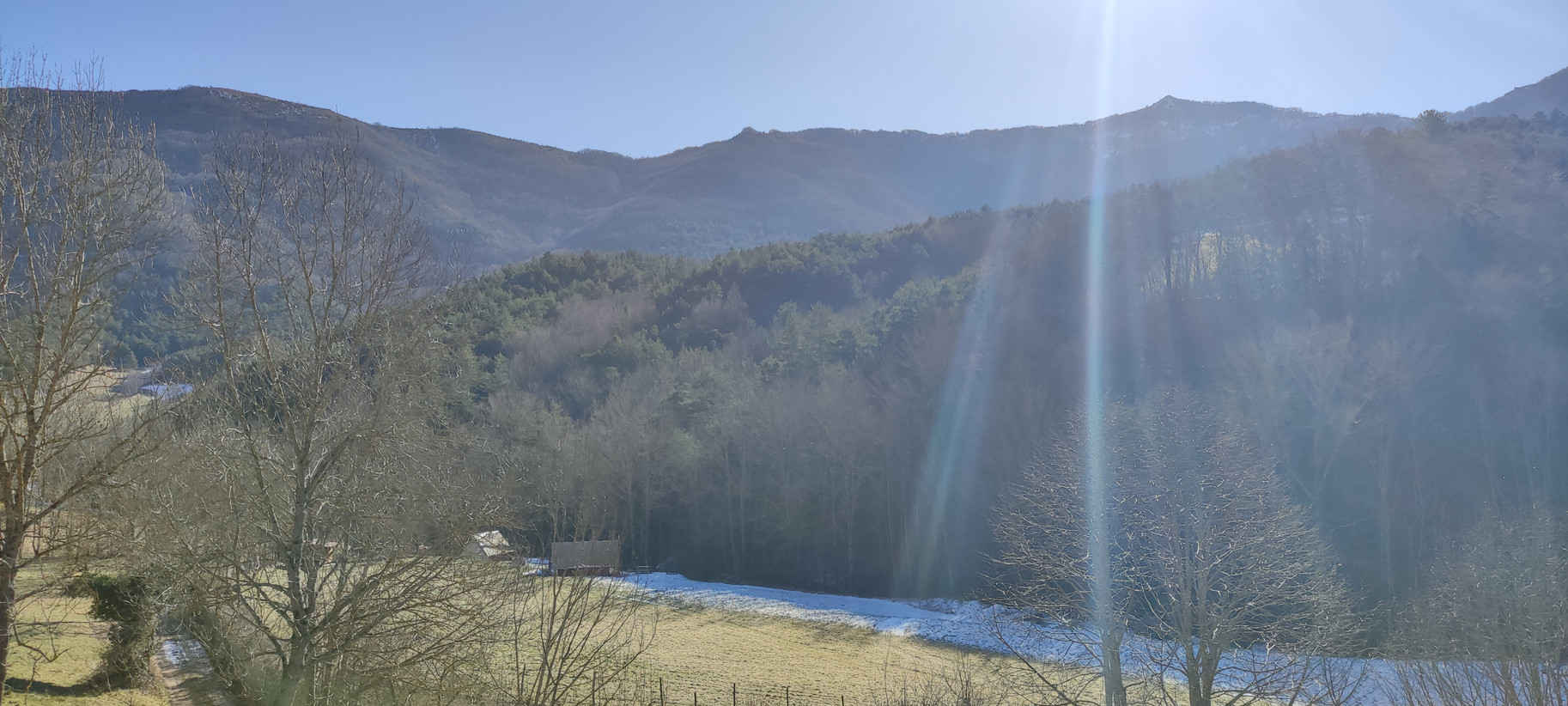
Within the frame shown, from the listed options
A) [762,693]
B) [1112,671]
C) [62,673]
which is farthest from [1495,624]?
[62,673]

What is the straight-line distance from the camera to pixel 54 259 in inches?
449

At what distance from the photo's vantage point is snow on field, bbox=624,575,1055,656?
110 ft

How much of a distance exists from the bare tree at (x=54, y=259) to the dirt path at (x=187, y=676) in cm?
623

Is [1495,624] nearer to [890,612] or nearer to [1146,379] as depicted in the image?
[1146,379]

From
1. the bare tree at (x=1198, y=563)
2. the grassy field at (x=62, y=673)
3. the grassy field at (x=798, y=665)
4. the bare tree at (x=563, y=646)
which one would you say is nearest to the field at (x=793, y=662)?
the grassy field at (x=798, y=665)

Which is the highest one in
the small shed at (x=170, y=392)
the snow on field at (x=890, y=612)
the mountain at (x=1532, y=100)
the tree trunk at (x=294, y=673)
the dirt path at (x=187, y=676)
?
the mountain at (x=1532, y=100)

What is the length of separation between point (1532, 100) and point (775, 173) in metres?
92.2

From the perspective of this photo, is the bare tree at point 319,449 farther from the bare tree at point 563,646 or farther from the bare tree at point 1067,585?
the bare tree at point 1067,585

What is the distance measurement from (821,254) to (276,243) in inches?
2639

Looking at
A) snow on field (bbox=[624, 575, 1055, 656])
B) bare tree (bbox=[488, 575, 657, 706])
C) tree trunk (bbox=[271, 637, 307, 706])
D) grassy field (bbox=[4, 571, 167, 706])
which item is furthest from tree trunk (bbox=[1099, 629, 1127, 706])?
grassy field (bbox=[4, 571, 167, 706])

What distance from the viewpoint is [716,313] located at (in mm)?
72250

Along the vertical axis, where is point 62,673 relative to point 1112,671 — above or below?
above

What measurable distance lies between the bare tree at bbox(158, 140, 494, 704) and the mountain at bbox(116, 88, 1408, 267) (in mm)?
85975

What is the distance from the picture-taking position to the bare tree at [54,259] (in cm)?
1077
